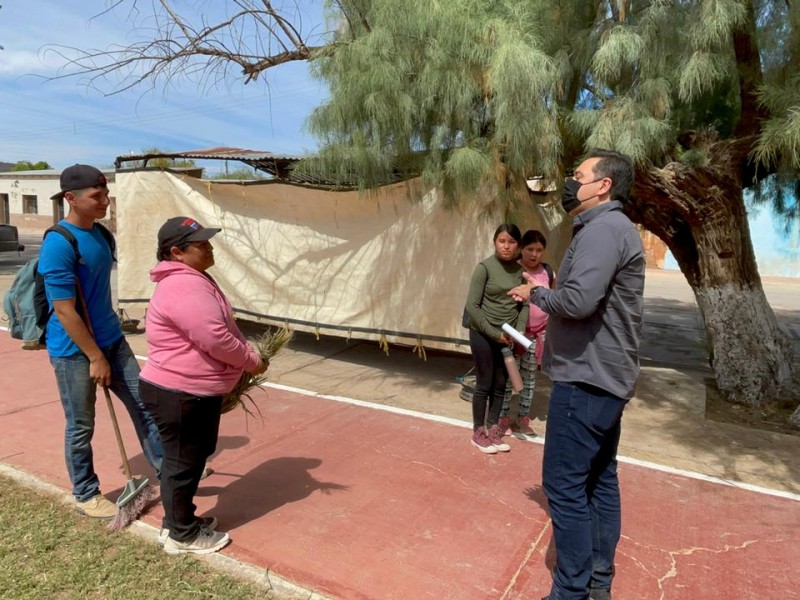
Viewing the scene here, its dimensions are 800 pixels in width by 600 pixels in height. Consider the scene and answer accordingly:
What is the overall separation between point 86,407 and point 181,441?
0.74 metres

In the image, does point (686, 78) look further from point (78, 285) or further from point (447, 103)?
point (78, 285)

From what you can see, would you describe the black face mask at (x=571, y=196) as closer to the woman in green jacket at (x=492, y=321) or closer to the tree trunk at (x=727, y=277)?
the woman in green jacket at (x=492, y=321)

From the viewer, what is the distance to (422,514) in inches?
126

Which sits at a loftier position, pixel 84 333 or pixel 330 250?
pixel 330 250

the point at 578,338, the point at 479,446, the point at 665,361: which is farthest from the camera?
the point at 665,361

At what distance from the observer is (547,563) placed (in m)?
2.78

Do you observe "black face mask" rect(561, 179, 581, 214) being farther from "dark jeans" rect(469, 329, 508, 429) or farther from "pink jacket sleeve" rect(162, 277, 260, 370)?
"dark jeans" rect(469, 329, 508, 429)

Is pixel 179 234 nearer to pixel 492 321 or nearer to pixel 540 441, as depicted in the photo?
pixel 492 321

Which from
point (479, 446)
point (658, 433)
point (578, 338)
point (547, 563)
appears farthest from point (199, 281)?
point (658, 433)

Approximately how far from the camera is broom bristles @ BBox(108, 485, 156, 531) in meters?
3.01

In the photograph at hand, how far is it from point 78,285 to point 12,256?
21014 millimetres

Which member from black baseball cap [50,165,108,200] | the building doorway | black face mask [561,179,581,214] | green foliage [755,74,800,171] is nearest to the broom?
black baseball cap [50,165,108,200]

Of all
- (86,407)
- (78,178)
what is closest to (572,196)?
(78,178)

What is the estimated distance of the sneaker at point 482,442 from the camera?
13.3 ft
